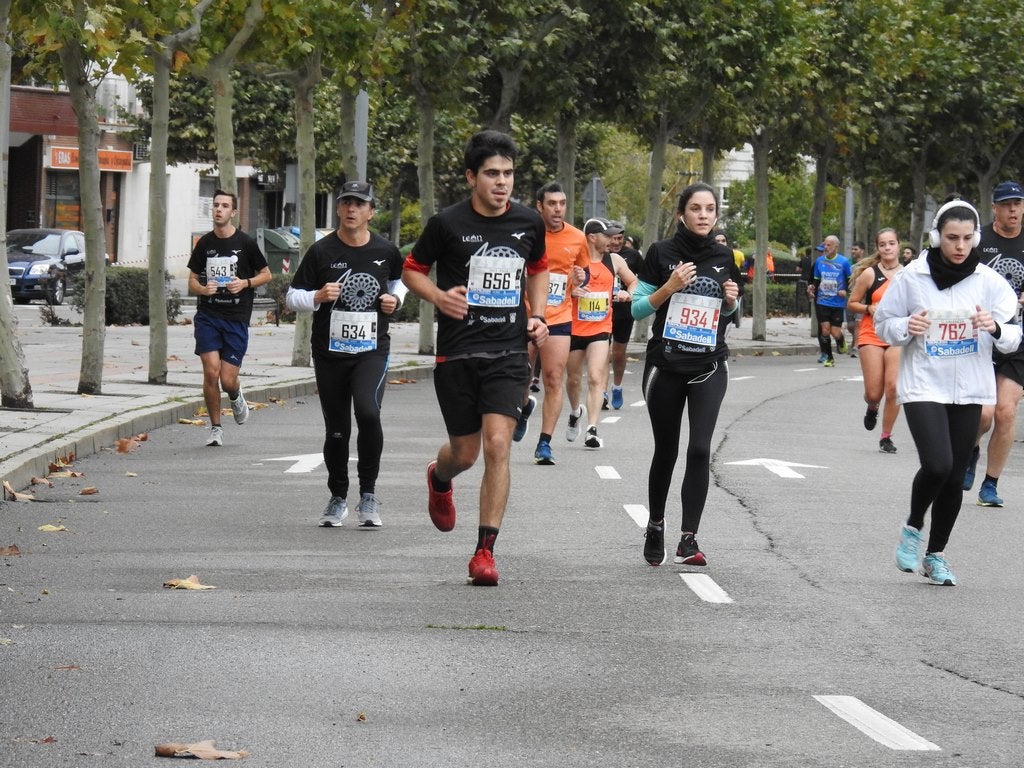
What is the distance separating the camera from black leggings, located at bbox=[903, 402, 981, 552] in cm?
915

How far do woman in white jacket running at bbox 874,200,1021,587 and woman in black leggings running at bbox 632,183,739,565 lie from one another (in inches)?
32.0

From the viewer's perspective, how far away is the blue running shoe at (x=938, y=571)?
9148 millimetres

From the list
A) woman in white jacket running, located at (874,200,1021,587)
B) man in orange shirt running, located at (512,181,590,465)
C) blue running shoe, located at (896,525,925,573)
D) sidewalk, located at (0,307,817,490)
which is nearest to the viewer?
woman in white jacket running, located at (874,200,1021,587)

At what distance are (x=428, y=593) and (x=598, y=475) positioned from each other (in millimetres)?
5451

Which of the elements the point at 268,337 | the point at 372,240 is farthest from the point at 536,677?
the point at 268,337

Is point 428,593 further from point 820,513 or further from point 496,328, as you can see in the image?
point 820,513

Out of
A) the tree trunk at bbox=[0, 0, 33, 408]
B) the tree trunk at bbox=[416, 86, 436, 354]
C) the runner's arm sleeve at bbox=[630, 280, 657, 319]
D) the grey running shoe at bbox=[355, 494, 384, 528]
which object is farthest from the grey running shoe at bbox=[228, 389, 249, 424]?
the tree trunk at bbox=[416, 86, 436, 354]

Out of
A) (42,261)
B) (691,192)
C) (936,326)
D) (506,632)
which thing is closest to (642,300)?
(691,192)

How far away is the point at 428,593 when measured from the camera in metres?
8.50

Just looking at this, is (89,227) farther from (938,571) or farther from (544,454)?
(938,571)

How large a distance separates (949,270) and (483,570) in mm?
2574

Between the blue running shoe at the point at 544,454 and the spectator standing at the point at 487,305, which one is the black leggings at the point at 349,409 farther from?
the blue running shoe at the point at 544,454

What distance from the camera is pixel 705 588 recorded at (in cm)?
881

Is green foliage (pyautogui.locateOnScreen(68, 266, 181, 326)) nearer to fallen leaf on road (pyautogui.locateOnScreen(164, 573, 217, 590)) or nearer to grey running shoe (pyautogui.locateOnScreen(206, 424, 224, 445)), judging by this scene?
grey running shoe (pyautogui.locateOnScreen(206, 424, 224, 445))
